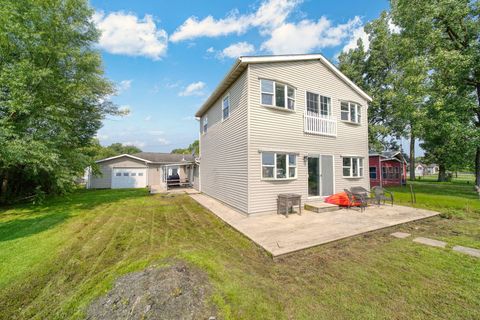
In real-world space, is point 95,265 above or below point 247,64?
below

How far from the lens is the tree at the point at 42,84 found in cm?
867

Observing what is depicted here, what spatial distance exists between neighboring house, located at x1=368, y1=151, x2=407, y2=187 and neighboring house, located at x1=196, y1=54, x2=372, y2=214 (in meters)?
10.0

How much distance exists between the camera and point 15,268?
3.99 meters

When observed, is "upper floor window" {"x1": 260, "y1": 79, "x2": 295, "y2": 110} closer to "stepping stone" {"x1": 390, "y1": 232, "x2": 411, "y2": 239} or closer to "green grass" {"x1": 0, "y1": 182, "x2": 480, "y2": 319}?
"green grass" {"x1": 0, "y1": 182, "x2": 480, "y2": 319}

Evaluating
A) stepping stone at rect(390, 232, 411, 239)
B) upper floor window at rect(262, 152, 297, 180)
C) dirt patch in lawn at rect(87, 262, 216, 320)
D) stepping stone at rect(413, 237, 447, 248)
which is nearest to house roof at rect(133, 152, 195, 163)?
upper floor window at rect(262, 152, 297, 180)

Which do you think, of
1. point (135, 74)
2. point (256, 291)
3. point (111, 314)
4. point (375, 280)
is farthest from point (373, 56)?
point (111, 314)

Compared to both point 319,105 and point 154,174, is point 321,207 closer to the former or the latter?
point 319,105

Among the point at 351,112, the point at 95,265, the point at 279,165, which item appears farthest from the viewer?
the point at 351,112

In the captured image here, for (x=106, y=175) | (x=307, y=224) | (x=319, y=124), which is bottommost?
(x=307, y=224)

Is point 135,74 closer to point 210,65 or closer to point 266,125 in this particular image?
point 210,65

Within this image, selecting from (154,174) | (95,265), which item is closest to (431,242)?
(95,265)

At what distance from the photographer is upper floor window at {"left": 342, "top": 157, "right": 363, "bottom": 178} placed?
10.6 m

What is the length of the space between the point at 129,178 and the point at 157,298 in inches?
882

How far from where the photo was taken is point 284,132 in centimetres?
860
